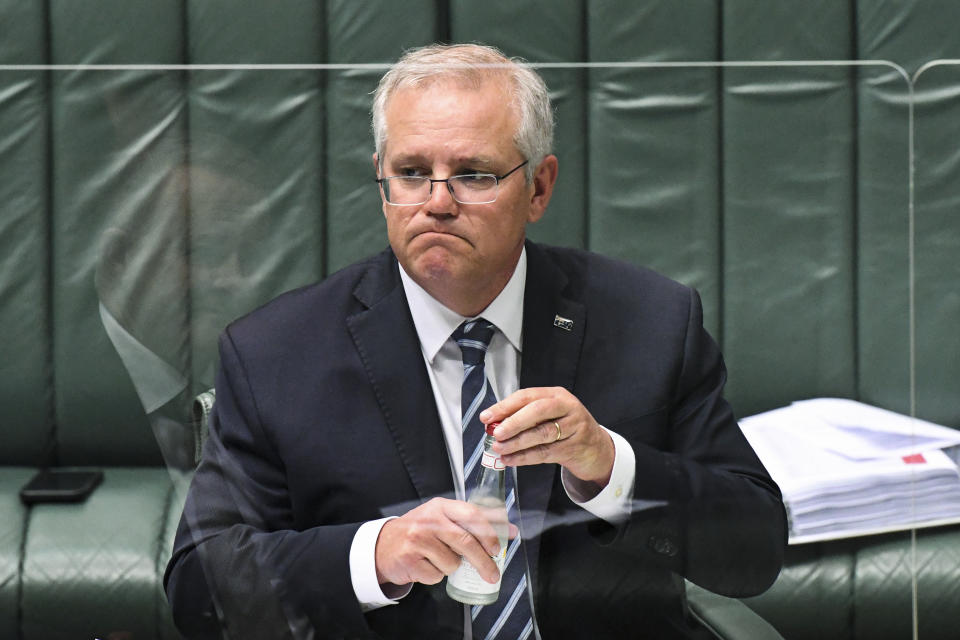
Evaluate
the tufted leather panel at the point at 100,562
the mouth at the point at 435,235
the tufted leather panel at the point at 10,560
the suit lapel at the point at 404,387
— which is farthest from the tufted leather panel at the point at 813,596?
the tufted leather panel at the point at 10,560

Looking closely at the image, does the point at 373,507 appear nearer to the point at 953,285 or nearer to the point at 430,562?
the point at 430,562

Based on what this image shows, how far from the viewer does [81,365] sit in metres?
0.98

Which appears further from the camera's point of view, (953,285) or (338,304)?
(953,285)

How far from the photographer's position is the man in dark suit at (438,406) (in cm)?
91

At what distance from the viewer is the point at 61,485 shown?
986 mm

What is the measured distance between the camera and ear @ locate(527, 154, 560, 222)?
37.4 inches

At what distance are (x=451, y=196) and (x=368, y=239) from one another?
11 cm

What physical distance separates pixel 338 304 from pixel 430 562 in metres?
0.24

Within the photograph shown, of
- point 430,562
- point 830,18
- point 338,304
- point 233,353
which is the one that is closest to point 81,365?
point 233,353

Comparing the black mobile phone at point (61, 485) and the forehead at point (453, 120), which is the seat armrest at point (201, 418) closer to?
the black mobile phone at point (61, 485)

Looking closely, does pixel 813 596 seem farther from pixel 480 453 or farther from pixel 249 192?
pixel 249 192

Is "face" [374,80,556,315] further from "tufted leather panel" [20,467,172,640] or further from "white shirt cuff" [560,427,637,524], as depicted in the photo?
"tufted leather panel" [20,467,172,640]

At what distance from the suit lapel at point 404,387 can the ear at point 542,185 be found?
142 mm

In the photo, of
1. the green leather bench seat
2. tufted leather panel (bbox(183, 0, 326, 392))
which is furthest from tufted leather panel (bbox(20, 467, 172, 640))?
tufted leather panel (bbox(183, 0, 326, 392))
